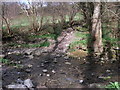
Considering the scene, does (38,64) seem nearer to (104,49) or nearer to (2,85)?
(2,85)

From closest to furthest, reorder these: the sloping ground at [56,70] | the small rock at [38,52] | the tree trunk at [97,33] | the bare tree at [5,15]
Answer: the sloping ground at [56,70], the tree trunk at [97,33], the small rock at [38,52], the bare tree at [5,15]

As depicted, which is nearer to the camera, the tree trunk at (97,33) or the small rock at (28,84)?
the small rock at (28,84)

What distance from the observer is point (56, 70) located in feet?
Answer: 20.4

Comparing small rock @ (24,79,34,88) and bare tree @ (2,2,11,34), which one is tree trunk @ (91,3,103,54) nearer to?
small rock @ (24,79,34,88)

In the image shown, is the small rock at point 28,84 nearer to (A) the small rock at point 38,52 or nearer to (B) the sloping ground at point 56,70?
(B) the sloping ground at point 56,70

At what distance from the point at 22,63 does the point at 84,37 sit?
411cm

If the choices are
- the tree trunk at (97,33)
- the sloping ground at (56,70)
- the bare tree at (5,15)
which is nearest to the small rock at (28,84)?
the sloping ground at (56,70)

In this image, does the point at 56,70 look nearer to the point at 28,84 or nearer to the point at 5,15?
the point at 28,84

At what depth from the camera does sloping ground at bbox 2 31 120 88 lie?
4996 mm

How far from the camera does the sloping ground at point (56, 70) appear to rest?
500cm

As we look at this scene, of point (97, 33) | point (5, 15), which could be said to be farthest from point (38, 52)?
point (5, 15)

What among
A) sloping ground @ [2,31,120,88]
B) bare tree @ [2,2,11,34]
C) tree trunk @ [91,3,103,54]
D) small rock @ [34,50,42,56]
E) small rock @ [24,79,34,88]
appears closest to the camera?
small rock @ [24,79,34,88]

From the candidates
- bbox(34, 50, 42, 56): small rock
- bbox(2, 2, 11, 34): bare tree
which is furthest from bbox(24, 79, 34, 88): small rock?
bbox(2, 2, 11, 34): bare tree

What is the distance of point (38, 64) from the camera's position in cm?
703
